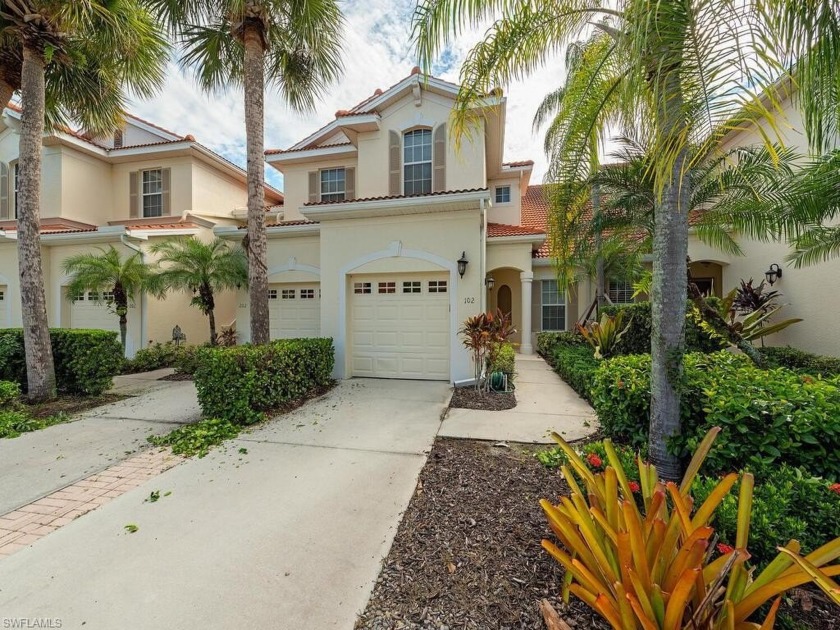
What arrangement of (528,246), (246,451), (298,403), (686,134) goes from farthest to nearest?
(528,246), (298,403), (246,451), (686,134)

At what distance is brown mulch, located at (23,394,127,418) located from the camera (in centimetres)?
618

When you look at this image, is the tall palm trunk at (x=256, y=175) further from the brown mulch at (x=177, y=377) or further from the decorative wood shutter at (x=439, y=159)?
the decorative wood shutter at (x=439, y=159)

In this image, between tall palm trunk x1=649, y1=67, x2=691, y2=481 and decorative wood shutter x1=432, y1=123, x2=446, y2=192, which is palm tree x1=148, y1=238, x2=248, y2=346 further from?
tall palm trunk x1=649, y1=67, x2=691, y2=481

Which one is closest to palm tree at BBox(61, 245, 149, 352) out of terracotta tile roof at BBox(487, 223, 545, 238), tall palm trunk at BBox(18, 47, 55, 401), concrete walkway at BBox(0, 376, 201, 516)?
tall palm trunk at BBox(18, 47, 55, 401)

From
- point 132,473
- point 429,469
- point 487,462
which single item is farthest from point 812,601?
point 132,473

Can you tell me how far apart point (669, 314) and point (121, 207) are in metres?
18.3

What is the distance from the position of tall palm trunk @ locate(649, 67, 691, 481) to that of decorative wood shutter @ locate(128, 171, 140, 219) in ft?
57.1

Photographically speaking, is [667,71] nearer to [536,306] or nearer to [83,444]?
[83,444]

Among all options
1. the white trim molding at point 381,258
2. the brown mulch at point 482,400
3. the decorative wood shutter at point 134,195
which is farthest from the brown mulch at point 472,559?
the decorative wood shutter at point 134,195

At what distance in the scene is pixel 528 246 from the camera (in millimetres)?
12047

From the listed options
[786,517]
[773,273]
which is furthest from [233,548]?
[773,273]

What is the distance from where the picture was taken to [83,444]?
15.9ft

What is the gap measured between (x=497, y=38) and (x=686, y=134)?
2456mm

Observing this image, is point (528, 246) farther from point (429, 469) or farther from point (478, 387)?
point (429, 469)
